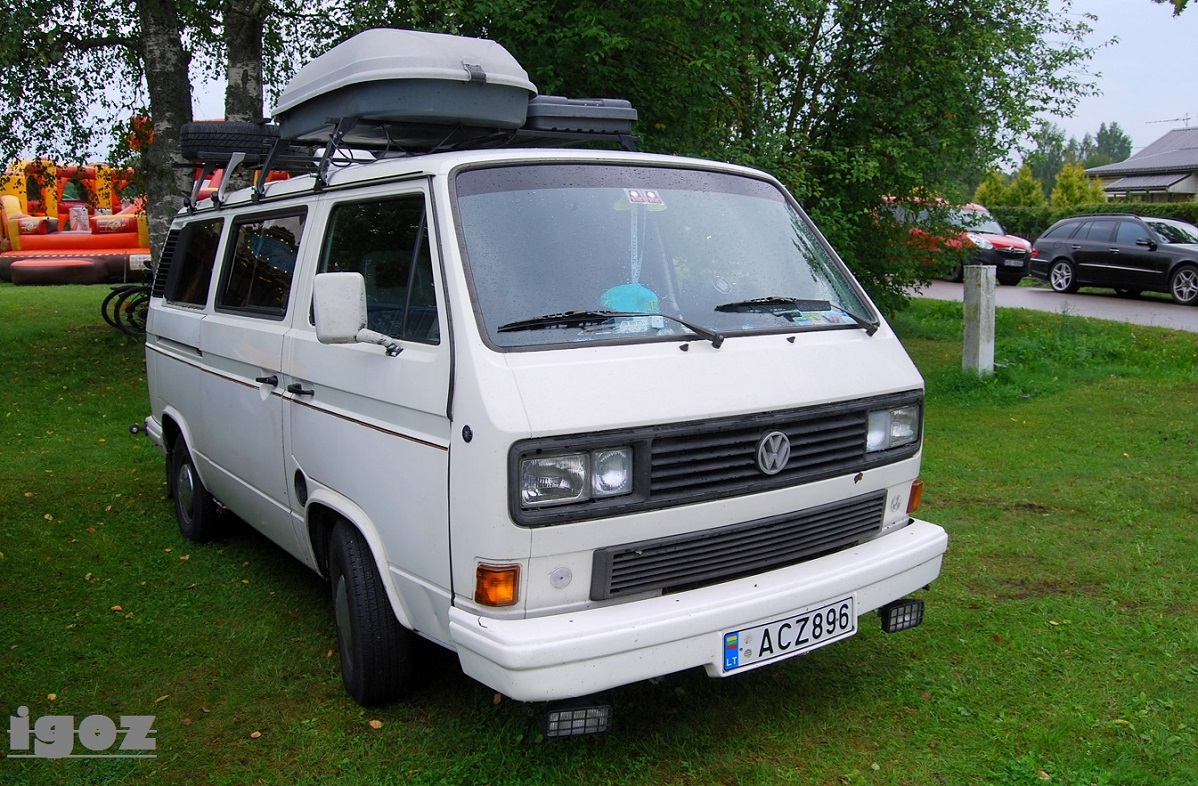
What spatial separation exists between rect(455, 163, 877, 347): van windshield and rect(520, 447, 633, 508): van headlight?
431 millimetres

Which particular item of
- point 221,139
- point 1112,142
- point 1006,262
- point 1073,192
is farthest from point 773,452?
point 1112,142

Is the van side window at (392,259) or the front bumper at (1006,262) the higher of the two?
the van side window at (392,259)

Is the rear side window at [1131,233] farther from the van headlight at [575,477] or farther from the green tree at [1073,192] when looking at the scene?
the green tree at [1073,192]

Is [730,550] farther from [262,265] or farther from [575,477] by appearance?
[262,265]

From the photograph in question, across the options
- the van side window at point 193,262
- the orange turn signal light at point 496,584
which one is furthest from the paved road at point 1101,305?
the orange turn signal light at point 496,584

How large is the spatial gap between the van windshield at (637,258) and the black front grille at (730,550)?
0.70 m

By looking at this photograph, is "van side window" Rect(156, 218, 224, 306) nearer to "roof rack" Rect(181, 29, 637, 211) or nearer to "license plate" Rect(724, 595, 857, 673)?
"roof rack" Rect(181, 29, 637, 211)

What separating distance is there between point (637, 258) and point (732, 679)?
1.79 m

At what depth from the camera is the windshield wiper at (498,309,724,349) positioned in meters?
3.44

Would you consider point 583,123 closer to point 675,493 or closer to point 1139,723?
point 675,493

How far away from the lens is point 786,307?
407 cm

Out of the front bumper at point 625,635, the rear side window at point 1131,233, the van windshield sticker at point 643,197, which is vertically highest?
the van windshield sticker at point 643,197

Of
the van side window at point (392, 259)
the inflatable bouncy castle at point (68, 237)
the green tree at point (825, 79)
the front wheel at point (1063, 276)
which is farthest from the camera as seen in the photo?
the inflatable bouncy castle at point (68, 237)

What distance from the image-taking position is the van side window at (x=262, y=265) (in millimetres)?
4754
